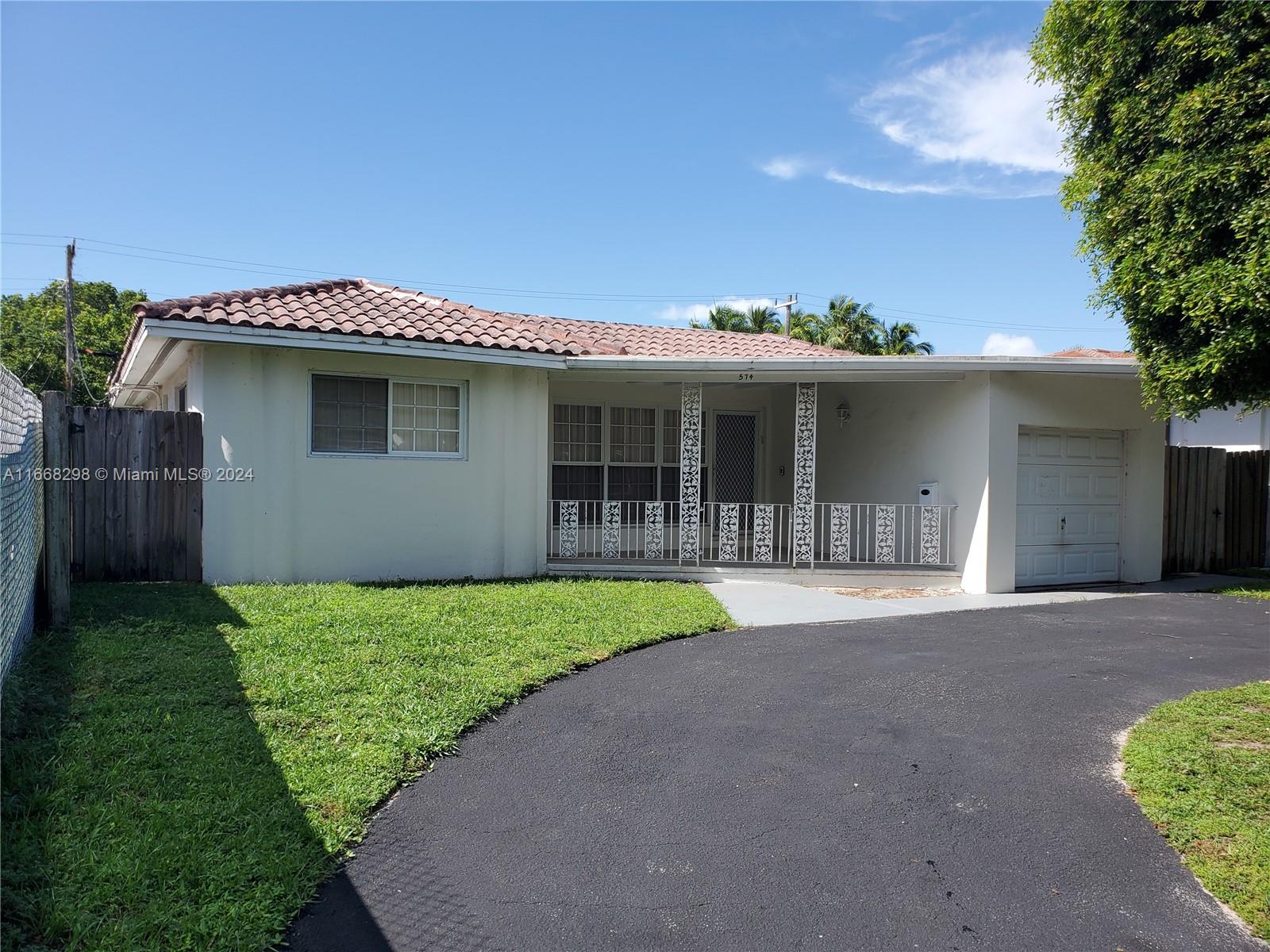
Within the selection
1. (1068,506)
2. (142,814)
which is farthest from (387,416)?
(1068,506)

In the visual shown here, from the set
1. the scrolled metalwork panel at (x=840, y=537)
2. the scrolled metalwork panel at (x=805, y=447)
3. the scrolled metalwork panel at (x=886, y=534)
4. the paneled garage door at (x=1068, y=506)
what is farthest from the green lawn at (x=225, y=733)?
the paneled garage door at (x=1068, y=506)

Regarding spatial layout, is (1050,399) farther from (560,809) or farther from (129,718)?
(129,718)

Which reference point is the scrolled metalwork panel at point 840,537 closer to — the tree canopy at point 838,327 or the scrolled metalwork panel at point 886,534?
the scrolled metalwork panel at point 886,534

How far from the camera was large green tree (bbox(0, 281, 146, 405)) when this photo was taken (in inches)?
1275

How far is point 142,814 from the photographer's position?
3559mm

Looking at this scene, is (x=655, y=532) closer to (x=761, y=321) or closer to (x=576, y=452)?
(x=576, y=452)

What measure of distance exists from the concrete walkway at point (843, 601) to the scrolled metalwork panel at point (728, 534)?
809 millimetres

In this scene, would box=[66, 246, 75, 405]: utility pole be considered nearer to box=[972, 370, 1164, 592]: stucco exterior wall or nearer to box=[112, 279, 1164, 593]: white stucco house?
box=[112, 279, 1164, 593]: white stucco house

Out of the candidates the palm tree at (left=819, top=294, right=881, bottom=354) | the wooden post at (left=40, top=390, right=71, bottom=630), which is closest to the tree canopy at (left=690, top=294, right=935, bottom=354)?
the palm tree at (left=819, top=294, right=881, bottom=354)

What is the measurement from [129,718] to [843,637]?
5954mm

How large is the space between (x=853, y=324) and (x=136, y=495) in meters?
29.6

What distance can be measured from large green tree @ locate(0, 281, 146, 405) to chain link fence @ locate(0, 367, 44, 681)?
28031mm

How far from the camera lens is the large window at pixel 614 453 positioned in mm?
13094

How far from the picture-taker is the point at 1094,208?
7754mm
